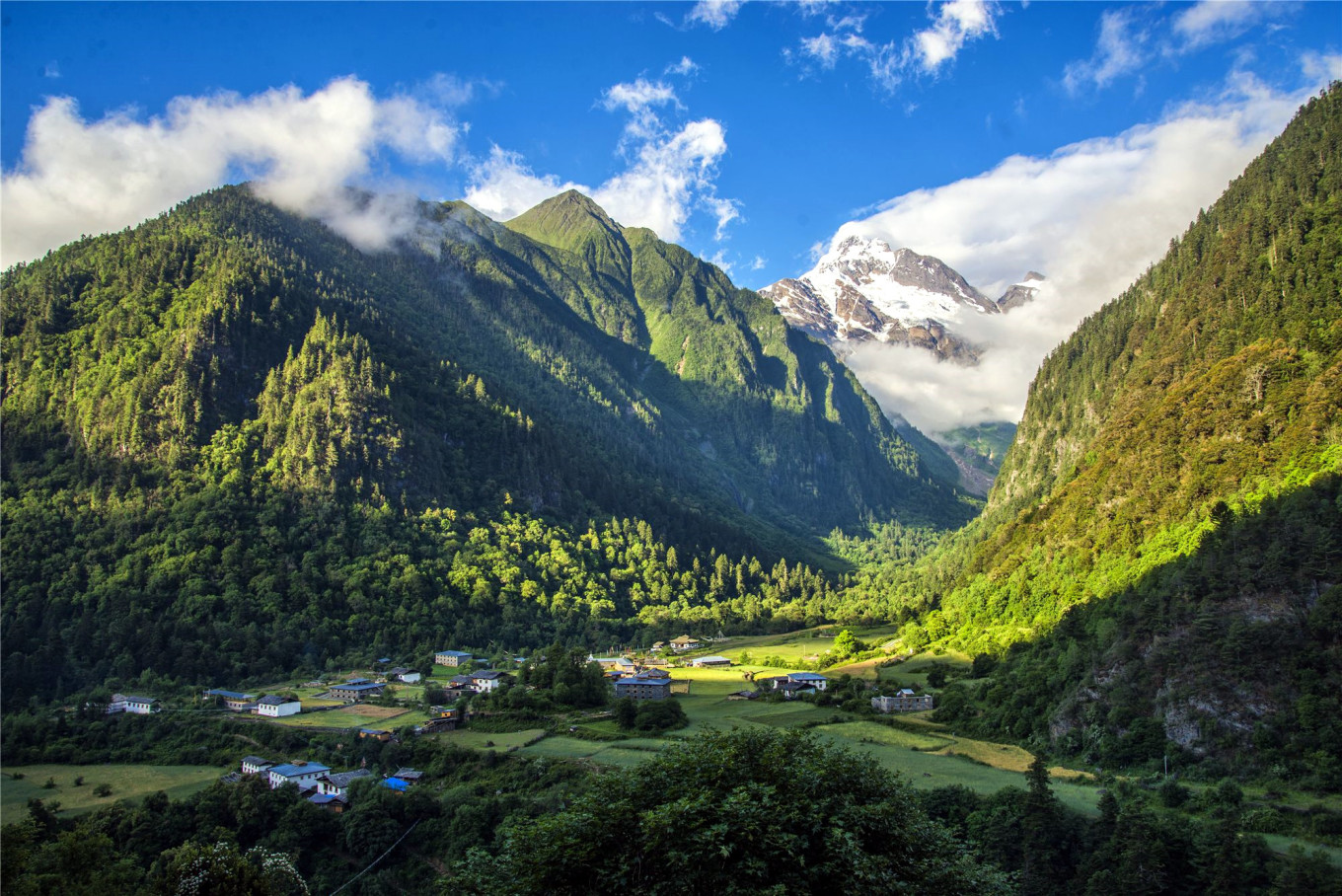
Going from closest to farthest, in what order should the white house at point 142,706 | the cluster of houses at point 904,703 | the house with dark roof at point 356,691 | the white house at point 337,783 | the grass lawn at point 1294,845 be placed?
the grass lawn at point 1294,845
the white house at point 337,783
the cluster of houses at point 904,703
the white house at point 142,706
the house with dark roof at point 356,691

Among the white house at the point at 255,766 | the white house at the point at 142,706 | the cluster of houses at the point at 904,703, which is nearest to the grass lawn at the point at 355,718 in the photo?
the white house at the point at 255,766

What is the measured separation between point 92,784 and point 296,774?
55.7 feet

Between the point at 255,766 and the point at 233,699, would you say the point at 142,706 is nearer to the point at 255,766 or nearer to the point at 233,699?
the point at 233,699

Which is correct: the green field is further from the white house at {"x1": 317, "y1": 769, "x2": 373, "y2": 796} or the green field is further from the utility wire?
the utility wire

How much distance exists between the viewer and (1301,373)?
6359 centimetres

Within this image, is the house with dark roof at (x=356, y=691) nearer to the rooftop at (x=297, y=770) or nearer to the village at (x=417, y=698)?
the village at (x=417, y=698)

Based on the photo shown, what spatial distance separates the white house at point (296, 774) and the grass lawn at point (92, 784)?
5.29 metres

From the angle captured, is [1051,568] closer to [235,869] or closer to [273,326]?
[235,869]

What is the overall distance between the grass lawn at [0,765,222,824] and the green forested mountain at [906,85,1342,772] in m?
62.4

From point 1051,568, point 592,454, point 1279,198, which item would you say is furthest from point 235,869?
point 592,454

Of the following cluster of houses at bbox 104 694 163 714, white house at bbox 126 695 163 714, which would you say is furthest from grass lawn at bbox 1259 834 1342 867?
white house at bbox 126 695 163 714

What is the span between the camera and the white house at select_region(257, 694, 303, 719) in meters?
74.6

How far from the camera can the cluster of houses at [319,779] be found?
56.8 m

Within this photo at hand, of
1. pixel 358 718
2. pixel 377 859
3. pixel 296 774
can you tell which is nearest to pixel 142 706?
pixel 358 718
